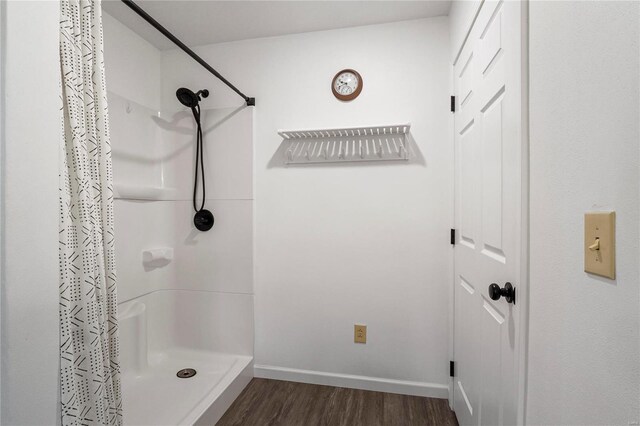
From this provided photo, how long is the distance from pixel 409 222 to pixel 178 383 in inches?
69.2

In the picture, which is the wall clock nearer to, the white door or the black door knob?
the white door

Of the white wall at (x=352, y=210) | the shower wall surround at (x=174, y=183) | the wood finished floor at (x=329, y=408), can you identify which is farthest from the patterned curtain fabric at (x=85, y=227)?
the white wall at (x=352, y=210)

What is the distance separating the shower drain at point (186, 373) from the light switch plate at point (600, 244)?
2.17 metres

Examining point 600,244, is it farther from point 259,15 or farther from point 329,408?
point 259,15

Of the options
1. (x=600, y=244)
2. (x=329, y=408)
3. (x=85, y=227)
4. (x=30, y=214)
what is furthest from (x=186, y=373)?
(x=600, y=244)

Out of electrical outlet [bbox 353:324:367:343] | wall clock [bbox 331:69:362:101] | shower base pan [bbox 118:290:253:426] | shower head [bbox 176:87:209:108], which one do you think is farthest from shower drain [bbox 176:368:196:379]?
wall clock [bbox 331:69:362:101]

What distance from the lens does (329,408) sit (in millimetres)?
A: 1814

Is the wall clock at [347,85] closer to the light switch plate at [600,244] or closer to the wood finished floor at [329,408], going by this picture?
the light switch plate at [600,244]

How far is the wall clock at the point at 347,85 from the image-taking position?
2010 millimetres

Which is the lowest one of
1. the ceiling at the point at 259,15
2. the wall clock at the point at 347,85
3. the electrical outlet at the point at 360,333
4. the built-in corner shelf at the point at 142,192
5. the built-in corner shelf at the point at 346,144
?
the electrical outlet at the point at 360,333

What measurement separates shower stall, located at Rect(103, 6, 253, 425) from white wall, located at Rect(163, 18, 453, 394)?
0.43 ft

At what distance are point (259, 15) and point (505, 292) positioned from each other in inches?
78.4

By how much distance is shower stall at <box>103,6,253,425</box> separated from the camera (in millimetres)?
1957

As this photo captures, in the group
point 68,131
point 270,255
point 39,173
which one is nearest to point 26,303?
point 39,173
